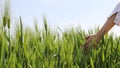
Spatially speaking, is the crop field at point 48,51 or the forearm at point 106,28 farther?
the forearm at point 106,28

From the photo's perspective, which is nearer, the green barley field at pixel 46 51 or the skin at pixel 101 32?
the green barley field at pixel 46 51

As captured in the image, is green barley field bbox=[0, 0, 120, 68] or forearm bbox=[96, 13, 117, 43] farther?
forearm bbox=[96, 13, 117, 43]

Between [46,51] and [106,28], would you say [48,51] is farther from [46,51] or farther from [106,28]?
[106,28]

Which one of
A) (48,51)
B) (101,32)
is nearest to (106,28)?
(101,32)

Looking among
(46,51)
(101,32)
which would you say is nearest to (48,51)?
(46,51)

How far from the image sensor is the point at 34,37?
1252 millimetres

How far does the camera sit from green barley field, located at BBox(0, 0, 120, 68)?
976mm

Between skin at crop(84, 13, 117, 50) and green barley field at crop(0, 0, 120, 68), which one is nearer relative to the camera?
green barley field at crop(0, 0, 120, 68)

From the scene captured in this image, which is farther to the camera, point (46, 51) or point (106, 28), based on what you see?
point (106, 28)

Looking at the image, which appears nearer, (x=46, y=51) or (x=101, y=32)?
(x=46, y=51)

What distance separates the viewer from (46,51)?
3.69 ft

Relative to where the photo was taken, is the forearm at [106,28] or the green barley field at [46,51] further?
the forearm at [106,28]

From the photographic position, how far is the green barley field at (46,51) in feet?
3.20

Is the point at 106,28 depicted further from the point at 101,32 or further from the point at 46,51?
the point at 46,51
